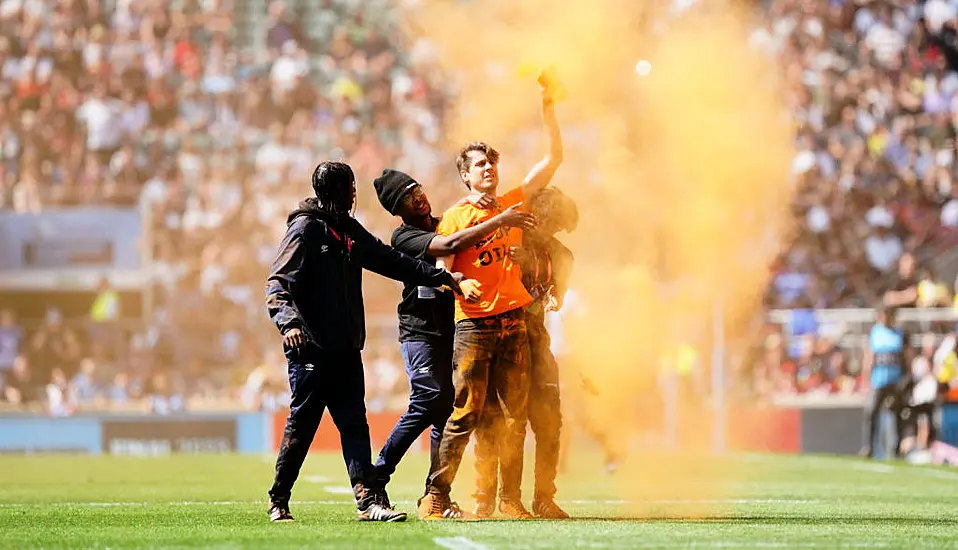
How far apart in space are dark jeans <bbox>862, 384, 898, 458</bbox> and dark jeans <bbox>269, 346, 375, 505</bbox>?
43.5ft

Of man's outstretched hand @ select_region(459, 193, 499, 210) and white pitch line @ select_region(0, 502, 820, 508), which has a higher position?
man's outstretched hand @ select_region(459, 193, 499, 210)

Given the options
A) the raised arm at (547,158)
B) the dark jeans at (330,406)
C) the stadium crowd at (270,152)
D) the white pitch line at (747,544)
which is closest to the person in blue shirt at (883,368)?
the stadium crowd at (270,152)

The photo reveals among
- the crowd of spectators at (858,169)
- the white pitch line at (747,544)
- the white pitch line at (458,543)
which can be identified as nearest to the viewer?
the white pitch line at (458,543)

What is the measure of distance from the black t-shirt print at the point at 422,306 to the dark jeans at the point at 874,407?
12.7 meters

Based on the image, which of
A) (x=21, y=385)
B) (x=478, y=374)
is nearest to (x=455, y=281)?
(x=478, y=374)

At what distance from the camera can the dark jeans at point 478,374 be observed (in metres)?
9.99

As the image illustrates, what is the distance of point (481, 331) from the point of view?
9.99 meters

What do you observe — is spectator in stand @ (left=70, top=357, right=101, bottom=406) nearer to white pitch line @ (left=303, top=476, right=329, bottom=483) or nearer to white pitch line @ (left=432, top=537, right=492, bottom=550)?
white pitch line @ (left=303, top=476, right=329, bottom=483)

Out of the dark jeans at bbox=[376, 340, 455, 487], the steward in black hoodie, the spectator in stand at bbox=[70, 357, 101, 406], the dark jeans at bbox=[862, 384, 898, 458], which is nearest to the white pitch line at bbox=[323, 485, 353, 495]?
the dark jeans at bbox=[376, 340, 455, 487]

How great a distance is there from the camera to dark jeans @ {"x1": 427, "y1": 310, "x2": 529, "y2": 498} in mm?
9992

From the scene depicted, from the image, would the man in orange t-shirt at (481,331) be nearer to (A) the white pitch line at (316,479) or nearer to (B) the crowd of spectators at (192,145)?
(A) the white pitch line at (316,479)

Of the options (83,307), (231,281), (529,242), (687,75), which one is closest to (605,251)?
(687,75)

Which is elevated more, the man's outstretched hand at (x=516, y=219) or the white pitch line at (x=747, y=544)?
the man's outstretched hand at (x=516, y=219)

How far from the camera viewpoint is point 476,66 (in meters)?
25.0
